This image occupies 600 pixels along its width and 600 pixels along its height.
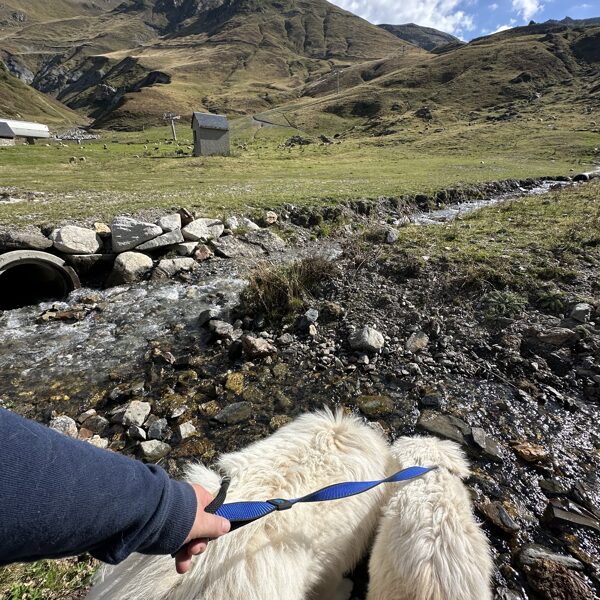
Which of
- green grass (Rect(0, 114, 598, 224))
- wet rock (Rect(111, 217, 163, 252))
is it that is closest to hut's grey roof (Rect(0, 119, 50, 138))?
green grass (Rect(0, 114, 598, 224))

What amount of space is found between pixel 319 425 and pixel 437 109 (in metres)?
102

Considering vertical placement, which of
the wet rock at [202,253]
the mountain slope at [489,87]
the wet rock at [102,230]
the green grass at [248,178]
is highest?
the mountain slope at [489,87]

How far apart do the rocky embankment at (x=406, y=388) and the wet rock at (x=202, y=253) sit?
3.26 m

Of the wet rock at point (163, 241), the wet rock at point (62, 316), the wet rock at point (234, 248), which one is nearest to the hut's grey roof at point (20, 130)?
the wet rock at point (163, 241)

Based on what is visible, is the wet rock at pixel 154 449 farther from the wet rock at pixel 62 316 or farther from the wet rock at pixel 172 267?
the wet rock at pixel 172 267

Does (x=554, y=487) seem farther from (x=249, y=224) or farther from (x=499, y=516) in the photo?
(x=249, y=224)

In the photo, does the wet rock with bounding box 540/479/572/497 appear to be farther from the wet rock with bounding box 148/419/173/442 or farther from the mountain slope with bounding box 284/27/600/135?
the mountain slope with bounding box 284/27/600/135

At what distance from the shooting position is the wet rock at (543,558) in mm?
3238

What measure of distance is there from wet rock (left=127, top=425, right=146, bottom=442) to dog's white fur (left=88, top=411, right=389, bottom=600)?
97.3 inches

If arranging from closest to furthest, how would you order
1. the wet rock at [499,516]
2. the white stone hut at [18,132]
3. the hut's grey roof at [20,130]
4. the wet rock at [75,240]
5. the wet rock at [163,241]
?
the wet rock at [499,516] < the wet rock at [75,240] < the wet rock at [163,241] < the white stone hut at [18,132] < the hut's grey roof at [20,130]

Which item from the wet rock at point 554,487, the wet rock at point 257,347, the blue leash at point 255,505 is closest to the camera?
the blue leash at point 255,505

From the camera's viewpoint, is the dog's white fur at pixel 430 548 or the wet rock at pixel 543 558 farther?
the wet rock at pixel 543 558

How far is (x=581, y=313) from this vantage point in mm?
6395

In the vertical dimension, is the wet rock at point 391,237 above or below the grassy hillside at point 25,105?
below
